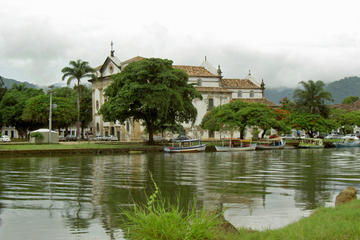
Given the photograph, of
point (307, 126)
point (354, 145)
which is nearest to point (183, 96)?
point (307, 126)

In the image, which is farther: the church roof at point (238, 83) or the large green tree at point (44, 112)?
the church roof at point (238, 83)

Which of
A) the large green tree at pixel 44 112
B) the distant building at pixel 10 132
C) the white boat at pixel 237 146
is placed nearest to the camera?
the white boat at pixel 237 146

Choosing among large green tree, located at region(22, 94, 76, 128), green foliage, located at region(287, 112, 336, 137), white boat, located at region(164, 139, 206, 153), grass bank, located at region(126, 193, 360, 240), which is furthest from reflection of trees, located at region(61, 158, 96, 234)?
green foliage, located at region(287, 112, 336, 137)

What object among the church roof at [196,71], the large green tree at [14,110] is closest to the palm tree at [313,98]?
the church roof at [196,71]

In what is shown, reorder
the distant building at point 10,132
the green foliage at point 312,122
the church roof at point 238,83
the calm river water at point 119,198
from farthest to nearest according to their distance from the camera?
the distant building at point 10,132 < the church roof at point 238,83 < the green foliage at point 312,122 < the calm river water at point 119,198

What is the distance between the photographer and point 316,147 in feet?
212

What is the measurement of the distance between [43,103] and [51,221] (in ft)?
216

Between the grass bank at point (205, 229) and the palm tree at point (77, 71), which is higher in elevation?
the palm tree at point (77, 71)

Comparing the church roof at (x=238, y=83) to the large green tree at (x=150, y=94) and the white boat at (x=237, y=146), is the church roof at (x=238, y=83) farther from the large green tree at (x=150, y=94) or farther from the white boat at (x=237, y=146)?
the large green tree at (x=150, y=94)

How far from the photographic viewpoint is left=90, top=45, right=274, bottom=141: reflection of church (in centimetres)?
7088

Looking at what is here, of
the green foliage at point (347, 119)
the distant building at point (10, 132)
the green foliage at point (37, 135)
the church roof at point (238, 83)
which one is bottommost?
the green foliage at point (37, 135)

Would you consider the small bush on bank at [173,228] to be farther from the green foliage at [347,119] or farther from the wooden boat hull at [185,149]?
the green foliage at [347,119]

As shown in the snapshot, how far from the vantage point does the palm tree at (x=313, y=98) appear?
246ft

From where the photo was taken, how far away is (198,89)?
75.6 m
